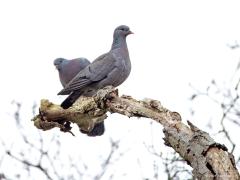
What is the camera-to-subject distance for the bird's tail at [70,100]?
15.2 ft

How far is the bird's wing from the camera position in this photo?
5496mm

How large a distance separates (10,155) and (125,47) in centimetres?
383

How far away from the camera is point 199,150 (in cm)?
288

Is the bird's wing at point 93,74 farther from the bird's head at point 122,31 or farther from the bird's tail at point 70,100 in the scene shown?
the bird's head at point 122,31

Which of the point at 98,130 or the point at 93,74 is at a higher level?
Answer: the point at 93,74

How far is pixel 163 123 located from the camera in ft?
10.8

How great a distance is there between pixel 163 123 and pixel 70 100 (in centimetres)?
184

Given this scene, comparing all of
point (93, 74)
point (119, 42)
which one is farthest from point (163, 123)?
point (119, 42)

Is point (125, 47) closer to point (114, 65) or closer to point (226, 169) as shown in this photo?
point (114, 65)

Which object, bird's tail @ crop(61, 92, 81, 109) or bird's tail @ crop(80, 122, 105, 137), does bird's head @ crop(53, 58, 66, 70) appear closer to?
bird's tail @ crop(61, 92, 81, 109)

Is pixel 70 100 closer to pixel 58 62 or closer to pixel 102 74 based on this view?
pixel 102 74

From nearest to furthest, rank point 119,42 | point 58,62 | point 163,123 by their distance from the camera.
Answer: point 163,123
point 119,42
point 58,62

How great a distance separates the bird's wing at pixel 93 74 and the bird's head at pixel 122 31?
0.60 metres

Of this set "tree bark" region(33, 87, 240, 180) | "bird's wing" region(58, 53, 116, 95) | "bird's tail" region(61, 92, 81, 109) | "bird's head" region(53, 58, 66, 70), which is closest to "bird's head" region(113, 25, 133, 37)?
"bird's wing" region(58, 53, 116, 95)
